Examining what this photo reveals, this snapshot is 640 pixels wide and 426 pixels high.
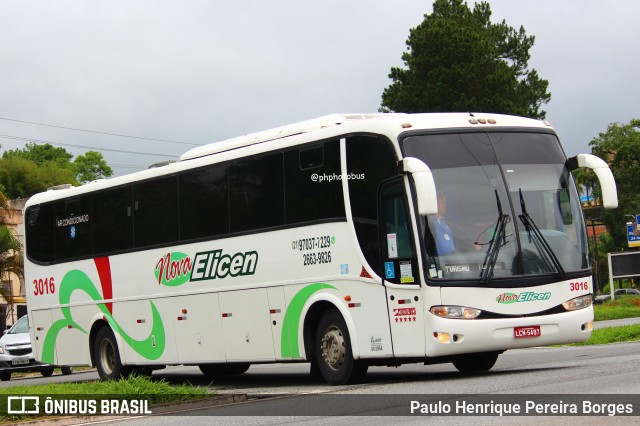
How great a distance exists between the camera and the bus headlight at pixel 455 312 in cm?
1537

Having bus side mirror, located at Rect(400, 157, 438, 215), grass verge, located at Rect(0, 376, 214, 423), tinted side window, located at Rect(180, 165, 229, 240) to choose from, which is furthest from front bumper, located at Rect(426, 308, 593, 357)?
tinted side window, located at Rect(180, 165, 229, 240)

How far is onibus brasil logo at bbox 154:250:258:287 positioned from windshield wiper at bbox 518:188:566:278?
179 inches

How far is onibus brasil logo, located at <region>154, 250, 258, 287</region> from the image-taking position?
18.8 meters

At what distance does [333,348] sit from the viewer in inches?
670

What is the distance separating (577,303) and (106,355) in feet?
32.6

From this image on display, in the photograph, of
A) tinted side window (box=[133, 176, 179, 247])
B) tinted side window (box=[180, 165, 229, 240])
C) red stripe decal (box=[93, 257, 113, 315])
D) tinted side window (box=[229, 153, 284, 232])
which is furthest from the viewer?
red stripe decal (box=[93, 257, 113, 315])

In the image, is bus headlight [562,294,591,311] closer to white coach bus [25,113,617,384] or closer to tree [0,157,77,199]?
white coach bus [25,113,617,384]

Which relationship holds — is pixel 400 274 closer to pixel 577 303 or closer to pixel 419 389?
pixel 419 389

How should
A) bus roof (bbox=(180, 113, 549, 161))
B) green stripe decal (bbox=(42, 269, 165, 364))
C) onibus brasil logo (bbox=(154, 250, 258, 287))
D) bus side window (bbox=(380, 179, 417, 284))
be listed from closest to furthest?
bus side window (bbox=(380, 179, 417, 284))
bus roof (bbox=(180, 113, 549, 161))
onibus brasil logo (bbox=(154, 250, 258, 287))
green stripe decal (bbox=(42, 269, 165, 364))

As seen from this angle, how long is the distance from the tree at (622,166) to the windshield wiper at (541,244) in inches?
2677

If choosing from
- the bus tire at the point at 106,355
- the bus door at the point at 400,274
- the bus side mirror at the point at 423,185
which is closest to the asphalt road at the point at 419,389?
the bus door at the point at 400,274

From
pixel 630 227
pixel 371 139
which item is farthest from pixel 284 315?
pixel 630 227

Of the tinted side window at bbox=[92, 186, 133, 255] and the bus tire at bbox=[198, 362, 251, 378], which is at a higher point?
the tinted side window at bbox=[92, 186, 133, 255]

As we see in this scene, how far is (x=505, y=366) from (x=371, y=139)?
4.85 meters
